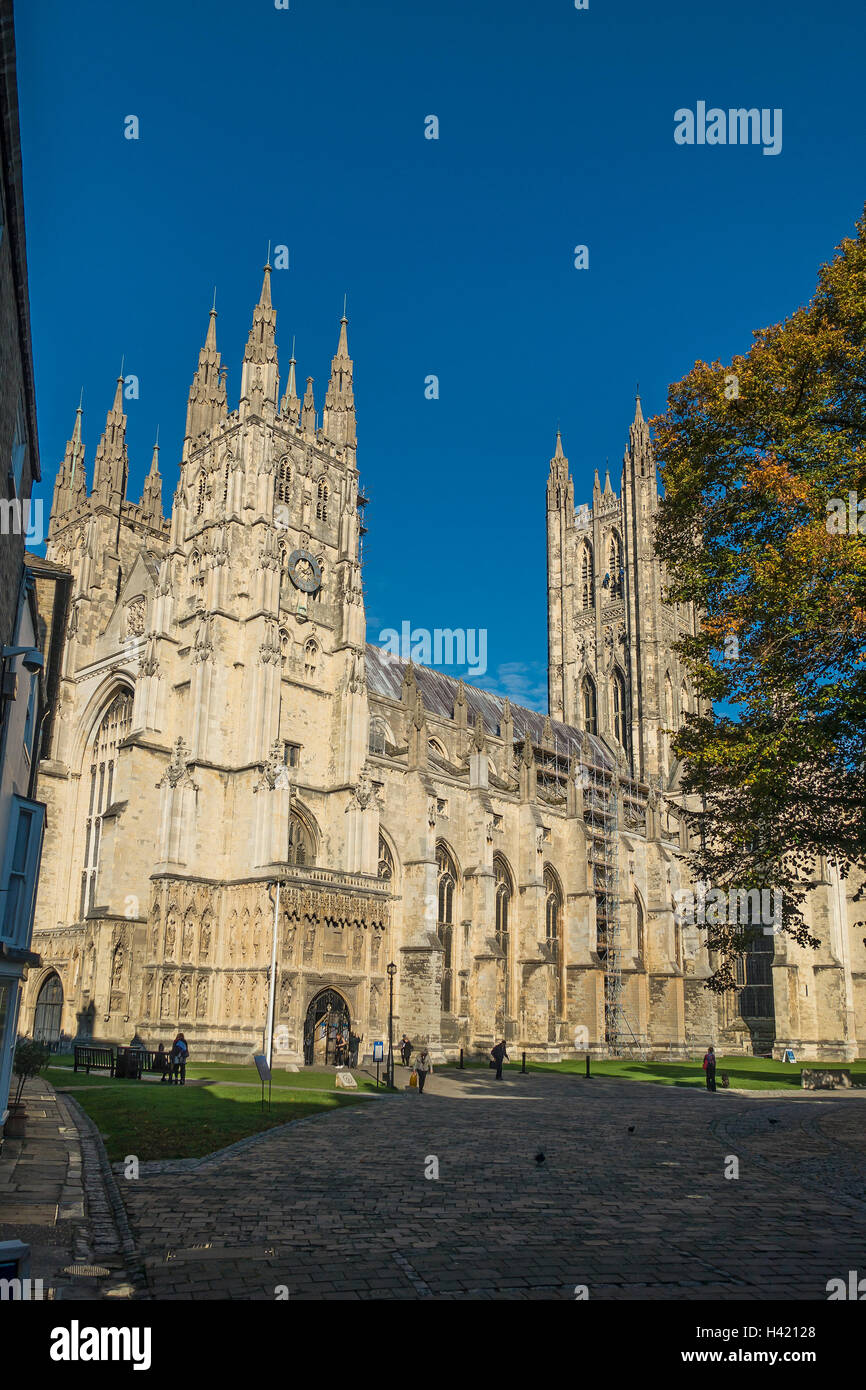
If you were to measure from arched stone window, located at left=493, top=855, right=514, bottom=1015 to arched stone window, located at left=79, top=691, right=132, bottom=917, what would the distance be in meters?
18.5

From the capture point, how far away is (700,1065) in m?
49.2

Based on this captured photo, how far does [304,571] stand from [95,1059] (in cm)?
2225

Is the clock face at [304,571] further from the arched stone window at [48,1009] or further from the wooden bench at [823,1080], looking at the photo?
the wooden bench at [823,1080]

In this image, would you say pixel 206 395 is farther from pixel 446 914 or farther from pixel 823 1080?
pixel 823 1080

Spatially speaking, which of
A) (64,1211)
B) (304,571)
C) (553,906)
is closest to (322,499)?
(304,571)

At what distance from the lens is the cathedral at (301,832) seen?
3647 cm

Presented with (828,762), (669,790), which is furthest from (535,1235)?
(669,790)

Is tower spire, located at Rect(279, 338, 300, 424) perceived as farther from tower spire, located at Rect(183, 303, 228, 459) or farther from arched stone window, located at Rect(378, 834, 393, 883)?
arched stone window, located at Rect(378, 834, 393, 883)

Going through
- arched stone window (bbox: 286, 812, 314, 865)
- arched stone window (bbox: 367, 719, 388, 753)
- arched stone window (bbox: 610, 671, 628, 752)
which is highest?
arched stone window (bbox: 610, 671, 628, 752)

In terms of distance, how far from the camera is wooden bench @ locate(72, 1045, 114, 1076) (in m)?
29.8

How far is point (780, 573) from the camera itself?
1670cm

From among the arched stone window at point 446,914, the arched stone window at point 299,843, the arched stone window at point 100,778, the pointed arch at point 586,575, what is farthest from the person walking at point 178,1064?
the pointed arch at point 586,575

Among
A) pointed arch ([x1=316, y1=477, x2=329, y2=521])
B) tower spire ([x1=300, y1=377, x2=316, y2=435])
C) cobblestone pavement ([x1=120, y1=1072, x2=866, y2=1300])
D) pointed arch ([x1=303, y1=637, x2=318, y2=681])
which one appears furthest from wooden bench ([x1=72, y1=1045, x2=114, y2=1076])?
tower spire ([x1=300, y1=377, x2=316, y2=435])

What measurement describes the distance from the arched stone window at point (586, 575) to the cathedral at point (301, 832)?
22.8 m
